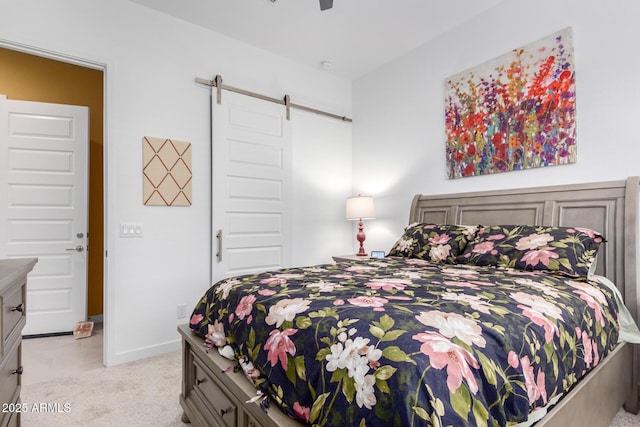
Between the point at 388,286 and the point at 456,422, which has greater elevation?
the point at 388,286

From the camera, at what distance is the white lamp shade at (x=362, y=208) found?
3.59 meters

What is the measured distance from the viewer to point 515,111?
8.64 ft

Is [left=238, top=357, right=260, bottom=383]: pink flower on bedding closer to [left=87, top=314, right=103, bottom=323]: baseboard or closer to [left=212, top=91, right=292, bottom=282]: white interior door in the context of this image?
[left=212, top=91, right=292, bottom=282]: white interior door

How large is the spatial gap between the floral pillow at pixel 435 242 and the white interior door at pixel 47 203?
320 cm

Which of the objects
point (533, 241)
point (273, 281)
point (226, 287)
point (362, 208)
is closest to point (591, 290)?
point (533, 241)

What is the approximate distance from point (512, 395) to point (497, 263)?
132cm

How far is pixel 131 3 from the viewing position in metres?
2.70

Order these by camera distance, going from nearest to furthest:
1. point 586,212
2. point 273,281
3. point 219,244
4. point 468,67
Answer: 1. point 273,281
2. point 586,212
3. point 468,67
4. point 219,244

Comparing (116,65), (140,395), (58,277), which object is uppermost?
(116,65)

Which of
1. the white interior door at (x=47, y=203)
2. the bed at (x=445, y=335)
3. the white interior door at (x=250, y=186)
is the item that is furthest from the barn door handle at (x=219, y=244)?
the white interior door at (x=47, y=203)

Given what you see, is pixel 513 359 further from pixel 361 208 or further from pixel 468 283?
pixel 361 208

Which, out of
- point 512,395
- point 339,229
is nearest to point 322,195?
point 339,229

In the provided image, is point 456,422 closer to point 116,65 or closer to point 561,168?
point 561,168

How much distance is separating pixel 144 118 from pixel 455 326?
2.81 m
